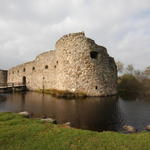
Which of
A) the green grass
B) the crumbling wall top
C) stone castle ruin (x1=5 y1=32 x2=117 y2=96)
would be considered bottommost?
the green grass

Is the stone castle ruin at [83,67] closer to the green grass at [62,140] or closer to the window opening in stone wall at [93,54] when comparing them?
the window opening in stone wall at [93,54]

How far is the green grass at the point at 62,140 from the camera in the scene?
4887 mm

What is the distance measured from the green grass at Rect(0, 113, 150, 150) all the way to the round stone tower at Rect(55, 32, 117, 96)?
44.4ft

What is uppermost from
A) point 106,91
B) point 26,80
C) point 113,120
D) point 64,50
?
point 64,50

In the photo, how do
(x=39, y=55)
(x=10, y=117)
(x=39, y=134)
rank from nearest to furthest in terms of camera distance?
(x=39, y=134), (x=10, y=117), (x=39, y=55)

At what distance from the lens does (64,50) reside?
70.8 feet

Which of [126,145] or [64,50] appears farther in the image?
[64,50]

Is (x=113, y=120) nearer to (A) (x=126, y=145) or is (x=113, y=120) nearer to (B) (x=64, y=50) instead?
(A) (x=126, y=145)

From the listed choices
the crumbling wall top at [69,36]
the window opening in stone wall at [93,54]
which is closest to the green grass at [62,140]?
the window opening in stone wall at [93,54]

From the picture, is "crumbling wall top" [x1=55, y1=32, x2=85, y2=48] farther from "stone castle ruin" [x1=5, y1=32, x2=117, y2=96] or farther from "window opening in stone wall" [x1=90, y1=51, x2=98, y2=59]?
"window opening in stone wall" [x1=90, y1=51, x2=98, y2=59]

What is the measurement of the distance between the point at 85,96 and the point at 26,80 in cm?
1879

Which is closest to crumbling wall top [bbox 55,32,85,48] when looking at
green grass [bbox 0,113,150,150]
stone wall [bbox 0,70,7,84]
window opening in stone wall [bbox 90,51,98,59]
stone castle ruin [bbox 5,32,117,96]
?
stone castle ruin [bbox 5,32,117,96]

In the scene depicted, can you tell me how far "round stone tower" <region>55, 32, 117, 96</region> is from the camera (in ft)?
64.7

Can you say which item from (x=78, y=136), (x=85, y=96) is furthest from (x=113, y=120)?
(x=85, y=96)
